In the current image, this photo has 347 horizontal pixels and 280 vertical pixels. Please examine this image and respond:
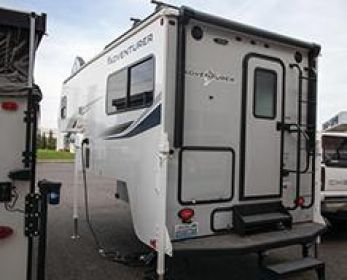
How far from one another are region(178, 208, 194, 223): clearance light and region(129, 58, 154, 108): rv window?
1.23 metres

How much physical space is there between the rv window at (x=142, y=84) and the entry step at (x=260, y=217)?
162cm

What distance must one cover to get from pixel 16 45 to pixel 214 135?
2.32 meters

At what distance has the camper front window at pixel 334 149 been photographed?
805 centimetres

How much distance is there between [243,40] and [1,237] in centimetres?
343

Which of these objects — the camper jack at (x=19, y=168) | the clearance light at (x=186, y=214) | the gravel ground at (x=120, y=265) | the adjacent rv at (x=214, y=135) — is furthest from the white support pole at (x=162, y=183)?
the camper jack at (x=19, y=168)

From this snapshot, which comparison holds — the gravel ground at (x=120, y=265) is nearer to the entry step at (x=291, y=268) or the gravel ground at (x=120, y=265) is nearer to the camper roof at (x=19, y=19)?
the entry step at (x=291, y=268)

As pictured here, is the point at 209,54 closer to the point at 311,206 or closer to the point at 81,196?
the point at 311,206

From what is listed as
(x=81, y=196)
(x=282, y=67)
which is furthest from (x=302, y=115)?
(x=81, y=196)

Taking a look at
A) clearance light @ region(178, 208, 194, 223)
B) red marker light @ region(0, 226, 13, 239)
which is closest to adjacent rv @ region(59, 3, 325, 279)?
clearance light @ region(178, 208, 194, 223)

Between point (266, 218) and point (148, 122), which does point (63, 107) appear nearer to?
point (148, 122)

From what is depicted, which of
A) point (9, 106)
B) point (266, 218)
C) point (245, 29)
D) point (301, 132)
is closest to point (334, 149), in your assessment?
point (301, 132)

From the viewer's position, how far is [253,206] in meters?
5.68

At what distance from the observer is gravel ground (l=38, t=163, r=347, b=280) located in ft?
19.6

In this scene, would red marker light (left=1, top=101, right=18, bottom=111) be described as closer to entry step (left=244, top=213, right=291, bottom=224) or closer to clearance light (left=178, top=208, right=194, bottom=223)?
clearance light (left=178, top=208, right=194, bottom=223)
